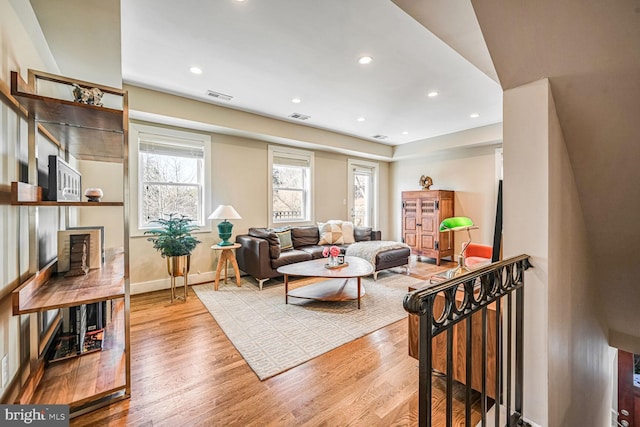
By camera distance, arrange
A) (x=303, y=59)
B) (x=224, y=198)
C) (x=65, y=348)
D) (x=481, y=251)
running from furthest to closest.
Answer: (x=224, y=198), (x=481, y=251), (x=303, y=59), (x=65, y=348)

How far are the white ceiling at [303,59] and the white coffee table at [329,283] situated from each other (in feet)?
7.55

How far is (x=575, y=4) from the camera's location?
3.50ft

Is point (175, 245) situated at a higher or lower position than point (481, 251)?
higher

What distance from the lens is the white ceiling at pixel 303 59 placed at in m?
2.09

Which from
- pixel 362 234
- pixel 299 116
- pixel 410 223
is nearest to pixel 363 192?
pixel 410 223

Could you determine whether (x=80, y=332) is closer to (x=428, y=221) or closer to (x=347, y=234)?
(x=347, y=234)

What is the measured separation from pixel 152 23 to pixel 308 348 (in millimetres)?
2999

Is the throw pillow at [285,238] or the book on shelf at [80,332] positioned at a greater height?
the throw pillow at [285,238]

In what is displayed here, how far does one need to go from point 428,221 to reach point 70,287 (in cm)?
574

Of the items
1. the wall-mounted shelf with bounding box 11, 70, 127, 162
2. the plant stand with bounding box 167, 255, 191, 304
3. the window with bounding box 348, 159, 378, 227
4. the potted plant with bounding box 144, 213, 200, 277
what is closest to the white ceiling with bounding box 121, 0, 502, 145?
the wall-mounted shelf with bounding box 11, 70, 127, 162

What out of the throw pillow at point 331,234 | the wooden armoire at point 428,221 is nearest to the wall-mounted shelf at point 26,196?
the throw pillow at point 331,234

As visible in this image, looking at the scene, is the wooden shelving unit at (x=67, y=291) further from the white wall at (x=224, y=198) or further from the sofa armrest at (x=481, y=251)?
the sofa armrest at (x=481, y=251)

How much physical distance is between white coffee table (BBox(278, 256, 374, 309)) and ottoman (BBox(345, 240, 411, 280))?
0.51 m

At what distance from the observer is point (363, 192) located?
6840mm
